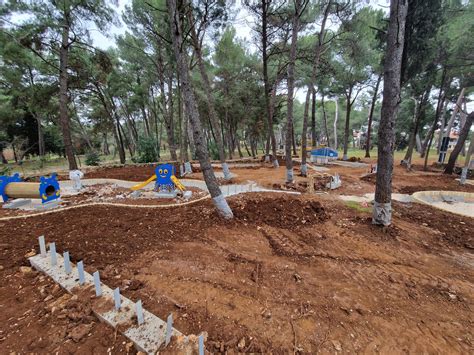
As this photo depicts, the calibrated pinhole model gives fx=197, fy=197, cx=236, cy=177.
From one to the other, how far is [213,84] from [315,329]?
15.9 m

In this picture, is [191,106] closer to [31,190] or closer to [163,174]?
[163,174]

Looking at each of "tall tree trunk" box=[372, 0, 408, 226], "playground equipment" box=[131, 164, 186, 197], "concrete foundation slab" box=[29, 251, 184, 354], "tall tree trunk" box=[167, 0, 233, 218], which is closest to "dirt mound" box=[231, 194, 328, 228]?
"tall tree trunk" box=[167, 0, 233, 218]

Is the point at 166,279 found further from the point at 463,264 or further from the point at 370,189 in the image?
the point at 370,189

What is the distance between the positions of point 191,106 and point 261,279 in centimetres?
279

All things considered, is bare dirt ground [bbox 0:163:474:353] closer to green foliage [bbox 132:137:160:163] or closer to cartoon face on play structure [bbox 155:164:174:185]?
cartoon face on play structure [bbox 155:164:174:185]

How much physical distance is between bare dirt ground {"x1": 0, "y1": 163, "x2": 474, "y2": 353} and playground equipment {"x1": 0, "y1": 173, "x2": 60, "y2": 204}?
1190 millimetres

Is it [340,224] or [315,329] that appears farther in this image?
[340,224]

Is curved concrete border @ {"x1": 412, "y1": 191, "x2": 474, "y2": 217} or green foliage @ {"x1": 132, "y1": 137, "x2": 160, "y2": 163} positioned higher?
green foliage @ {"x1": 132, "y1": 137, "x2": 160, "y2": 163}

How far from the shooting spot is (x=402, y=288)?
6.77 ft

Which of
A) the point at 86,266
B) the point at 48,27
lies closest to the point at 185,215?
the point at 86,266

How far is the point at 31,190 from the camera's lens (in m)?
4.43

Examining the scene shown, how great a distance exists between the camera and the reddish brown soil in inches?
59.7

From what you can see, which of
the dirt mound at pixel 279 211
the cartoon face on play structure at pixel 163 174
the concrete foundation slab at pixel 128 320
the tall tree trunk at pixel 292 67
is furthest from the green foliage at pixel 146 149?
the concrete foundation slab at pixel 128 320

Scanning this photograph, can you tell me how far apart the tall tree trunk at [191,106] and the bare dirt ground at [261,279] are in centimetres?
35
